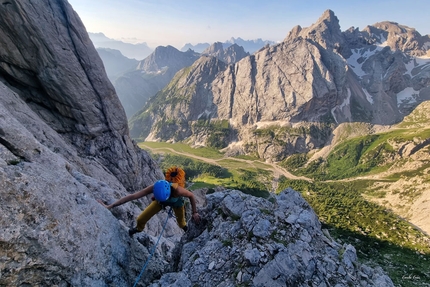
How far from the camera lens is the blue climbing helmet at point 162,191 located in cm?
1319

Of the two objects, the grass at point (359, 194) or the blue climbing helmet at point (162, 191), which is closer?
the blue climbing helmet at point (162, 191)

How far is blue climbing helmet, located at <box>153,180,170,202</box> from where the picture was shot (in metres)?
13.2

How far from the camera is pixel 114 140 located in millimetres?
45844

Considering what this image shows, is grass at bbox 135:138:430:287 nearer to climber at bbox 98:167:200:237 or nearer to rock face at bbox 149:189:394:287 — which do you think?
rock face at bbox 149:189:394:287

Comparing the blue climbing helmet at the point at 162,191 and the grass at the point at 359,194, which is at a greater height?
the blue climbing helmet at the point at 162,191

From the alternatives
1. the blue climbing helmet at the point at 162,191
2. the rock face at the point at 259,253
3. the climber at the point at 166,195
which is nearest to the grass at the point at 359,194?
the rock face at the point at 259,253

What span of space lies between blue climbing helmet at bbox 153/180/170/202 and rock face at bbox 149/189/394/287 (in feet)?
10.6

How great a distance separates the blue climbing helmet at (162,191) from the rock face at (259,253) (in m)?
3.23

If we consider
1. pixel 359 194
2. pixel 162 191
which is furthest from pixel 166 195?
pixel 359 194

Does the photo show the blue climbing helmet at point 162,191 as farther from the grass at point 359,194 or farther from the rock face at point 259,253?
the grass at point 359,194

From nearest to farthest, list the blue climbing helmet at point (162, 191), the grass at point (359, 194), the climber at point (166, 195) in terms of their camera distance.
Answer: the blue climbing helmet at point (162, 191), the climber at point (166, 195), the grass at point (359, 194)

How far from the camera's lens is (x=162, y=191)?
13188 millimetres

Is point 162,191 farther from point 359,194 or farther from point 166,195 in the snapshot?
point 359,194

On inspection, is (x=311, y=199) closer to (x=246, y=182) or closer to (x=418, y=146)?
(x=246, y=182)
